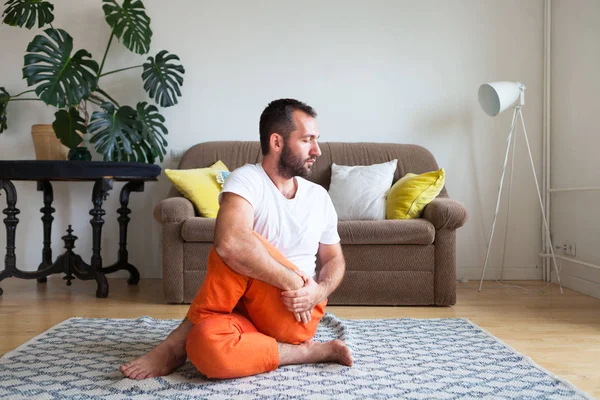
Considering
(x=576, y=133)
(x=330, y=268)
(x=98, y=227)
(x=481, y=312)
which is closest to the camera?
(x=330, y=268)

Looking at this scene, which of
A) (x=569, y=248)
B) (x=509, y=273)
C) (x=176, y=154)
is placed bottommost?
(x=509, y=273)

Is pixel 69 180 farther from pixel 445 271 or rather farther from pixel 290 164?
pixel 445 271

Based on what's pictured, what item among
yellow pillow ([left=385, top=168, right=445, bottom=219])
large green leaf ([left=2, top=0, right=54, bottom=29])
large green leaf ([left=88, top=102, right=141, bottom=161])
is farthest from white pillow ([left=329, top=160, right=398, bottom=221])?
large green leaf ([left=2, top=0, right=54, bottom=29])

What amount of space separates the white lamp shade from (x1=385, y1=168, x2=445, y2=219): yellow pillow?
2.49 ft

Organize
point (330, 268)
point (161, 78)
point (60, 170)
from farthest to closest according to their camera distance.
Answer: point (161, 78) → point (60, 170) → point (330, 268)

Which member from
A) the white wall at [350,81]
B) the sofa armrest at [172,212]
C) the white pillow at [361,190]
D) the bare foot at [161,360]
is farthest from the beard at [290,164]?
the white wall at [350,81]

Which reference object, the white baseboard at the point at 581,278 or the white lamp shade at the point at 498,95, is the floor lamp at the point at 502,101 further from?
the white baseboard at the point at 581,278

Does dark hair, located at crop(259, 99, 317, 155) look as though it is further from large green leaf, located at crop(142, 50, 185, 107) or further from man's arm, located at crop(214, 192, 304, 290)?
large green leaf, located at crop(142, 50, 185, 107)

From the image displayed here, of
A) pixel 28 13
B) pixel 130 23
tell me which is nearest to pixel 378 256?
pixel 130 23

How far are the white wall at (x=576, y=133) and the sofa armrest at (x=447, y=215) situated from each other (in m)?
1.02

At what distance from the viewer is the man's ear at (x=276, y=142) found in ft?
6.59

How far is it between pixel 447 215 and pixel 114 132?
2078 millimetres

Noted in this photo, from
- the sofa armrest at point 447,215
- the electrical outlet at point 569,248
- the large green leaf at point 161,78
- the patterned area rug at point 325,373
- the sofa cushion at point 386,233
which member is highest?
the large green leaf at point 161,78

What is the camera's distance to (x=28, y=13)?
3832 millimetres
